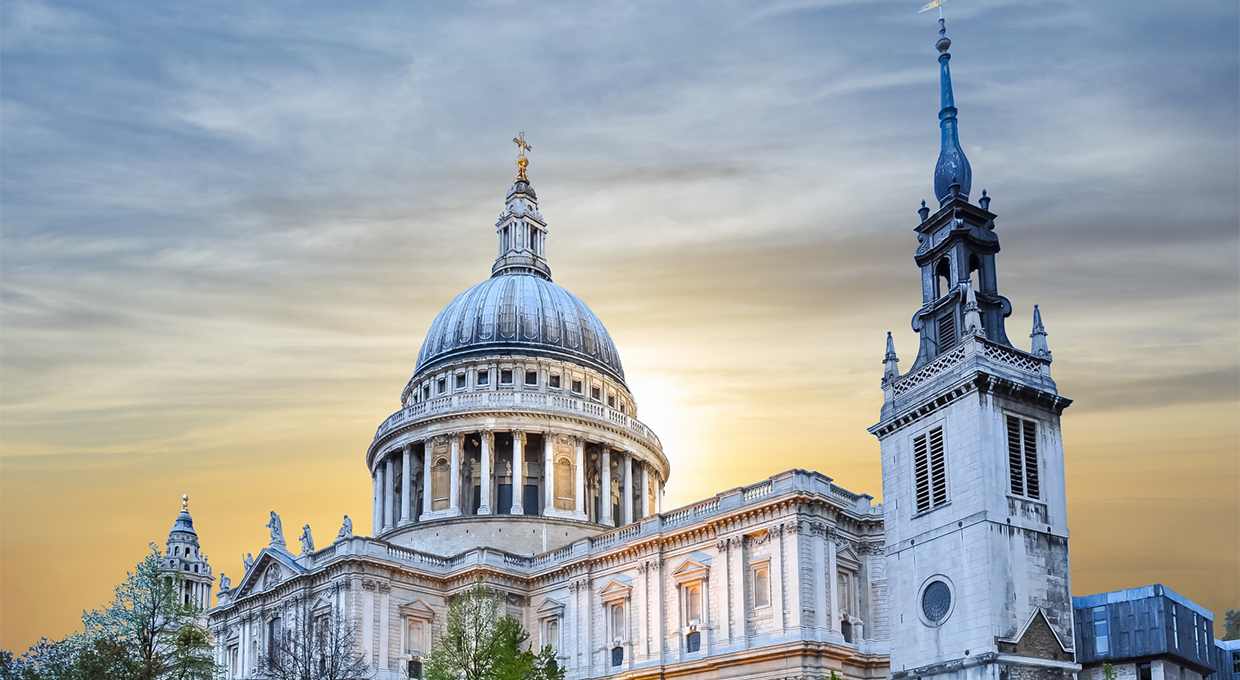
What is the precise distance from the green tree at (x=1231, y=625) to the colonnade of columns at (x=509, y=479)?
4211 centimetres

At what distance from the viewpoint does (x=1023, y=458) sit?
143 feet

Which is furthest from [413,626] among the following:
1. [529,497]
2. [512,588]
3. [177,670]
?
[177,670]

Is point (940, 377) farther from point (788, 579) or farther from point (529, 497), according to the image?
point (529, 497)

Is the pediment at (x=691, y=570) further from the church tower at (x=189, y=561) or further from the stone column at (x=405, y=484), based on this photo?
the church tower at (x=189, y=561)

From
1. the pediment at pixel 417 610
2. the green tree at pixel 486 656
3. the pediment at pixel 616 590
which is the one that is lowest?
the green tree at pixel 486 656

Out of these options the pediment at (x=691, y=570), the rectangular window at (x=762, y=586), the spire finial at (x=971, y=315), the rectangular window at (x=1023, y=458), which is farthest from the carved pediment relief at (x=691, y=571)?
the spire finial at (x=971, y=315)

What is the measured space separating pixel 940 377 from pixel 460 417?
1859 inches

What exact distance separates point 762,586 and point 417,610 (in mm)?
21148

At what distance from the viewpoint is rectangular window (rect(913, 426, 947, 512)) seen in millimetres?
44406

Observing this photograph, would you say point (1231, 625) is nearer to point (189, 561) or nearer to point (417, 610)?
point (417, 610)

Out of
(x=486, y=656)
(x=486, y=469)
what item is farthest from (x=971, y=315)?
(x=486, y=469)

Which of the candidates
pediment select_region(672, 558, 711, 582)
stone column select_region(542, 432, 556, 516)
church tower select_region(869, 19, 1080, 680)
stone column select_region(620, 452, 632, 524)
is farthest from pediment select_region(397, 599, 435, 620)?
church tower select_region(869, 19, 1080, 680)

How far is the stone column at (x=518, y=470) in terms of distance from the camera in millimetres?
84500

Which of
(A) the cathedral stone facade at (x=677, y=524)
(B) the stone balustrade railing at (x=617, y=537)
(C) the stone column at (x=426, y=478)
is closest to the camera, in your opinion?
(A) the cathedral stone facade at (x=677, y=524)
